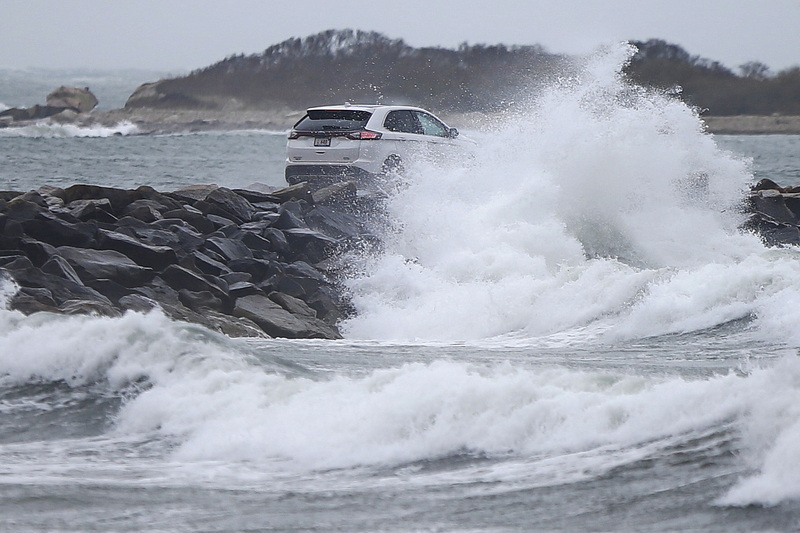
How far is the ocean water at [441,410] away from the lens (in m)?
5.52

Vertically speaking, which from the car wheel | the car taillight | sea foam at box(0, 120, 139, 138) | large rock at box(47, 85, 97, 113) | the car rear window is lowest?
the car wheel

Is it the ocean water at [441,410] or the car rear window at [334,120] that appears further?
the car rear window at [334,120]

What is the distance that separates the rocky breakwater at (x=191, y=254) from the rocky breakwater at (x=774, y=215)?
7168mm

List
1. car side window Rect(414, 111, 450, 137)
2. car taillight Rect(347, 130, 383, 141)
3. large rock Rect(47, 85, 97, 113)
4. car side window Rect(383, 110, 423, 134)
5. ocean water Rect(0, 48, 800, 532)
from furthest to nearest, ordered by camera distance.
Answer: large rock Rect(47, 85, 97, 113) < car side window Rect(414, 111, 450, 137) < car side window Rect(383, 110, 423, 134) < car taillight Rect(347, 130, 383, 141) < ocean water Rect(0, 48, 800, 532)

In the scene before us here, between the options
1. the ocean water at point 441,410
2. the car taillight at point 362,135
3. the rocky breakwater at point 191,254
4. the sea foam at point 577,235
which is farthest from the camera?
the car taillight at point 362,135

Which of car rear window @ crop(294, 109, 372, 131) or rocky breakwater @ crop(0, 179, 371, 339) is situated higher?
car rear window @ crop(294, 109, 372, 131)

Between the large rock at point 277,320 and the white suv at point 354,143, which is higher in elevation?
the white suv at point 354,143

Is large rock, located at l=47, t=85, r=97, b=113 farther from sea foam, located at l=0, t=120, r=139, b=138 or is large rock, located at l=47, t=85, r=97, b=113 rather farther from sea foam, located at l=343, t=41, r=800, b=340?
sea foam, located at l=343, t=41, r=800, b=340

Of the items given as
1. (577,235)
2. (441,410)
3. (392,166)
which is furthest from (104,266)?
(577,235)

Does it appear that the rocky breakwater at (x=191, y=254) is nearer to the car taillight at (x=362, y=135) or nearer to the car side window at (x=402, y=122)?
the car taillight at (x=362, y=135)

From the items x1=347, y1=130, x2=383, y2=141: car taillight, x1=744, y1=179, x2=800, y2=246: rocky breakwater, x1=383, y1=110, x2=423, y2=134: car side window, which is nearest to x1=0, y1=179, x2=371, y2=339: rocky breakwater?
x1=347, y1=130, x2=383, y2=141: car taillight

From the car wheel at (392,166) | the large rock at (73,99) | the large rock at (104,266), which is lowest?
the large rock at (104,266)

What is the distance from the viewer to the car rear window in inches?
660

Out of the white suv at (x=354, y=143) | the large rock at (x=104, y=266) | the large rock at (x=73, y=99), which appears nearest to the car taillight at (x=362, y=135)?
the white suv at (x=354, y=143)
